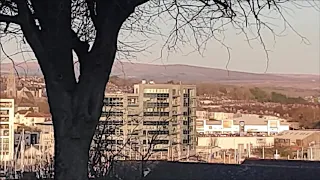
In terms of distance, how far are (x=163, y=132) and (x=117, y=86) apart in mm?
1366

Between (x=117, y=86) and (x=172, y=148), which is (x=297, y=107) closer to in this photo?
(x=172, y=148)

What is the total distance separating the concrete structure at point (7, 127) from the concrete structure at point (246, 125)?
14.3 ft

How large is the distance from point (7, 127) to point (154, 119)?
2088 mm

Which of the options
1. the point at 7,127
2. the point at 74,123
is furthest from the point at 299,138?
the point at 74,123

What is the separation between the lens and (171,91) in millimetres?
11750

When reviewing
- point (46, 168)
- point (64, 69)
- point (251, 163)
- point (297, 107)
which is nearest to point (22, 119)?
point (46, 168)

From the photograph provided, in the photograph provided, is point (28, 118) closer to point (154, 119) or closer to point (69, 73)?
point (154, 119)

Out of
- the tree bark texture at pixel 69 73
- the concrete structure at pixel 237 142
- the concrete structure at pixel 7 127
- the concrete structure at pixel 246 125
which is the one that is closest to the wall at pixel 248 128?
the concrete structure at pixel 246 125

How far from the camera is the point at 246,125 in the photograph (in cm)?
1398

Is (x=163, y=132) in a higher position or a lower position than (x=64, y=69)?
lower

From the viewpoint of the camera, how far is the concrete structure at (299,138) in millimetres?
11688

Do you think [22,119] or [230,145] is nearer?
[22,119]

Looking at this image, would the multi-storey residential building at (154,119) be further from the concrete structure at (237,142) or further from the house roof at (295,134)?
the house roof at (295,134)

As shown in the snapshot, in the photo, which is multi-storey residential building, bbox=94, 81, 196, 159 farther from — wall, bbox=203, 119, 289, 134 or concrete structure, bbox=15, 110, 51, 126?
wall, bbox=203, 119, 289, 134
